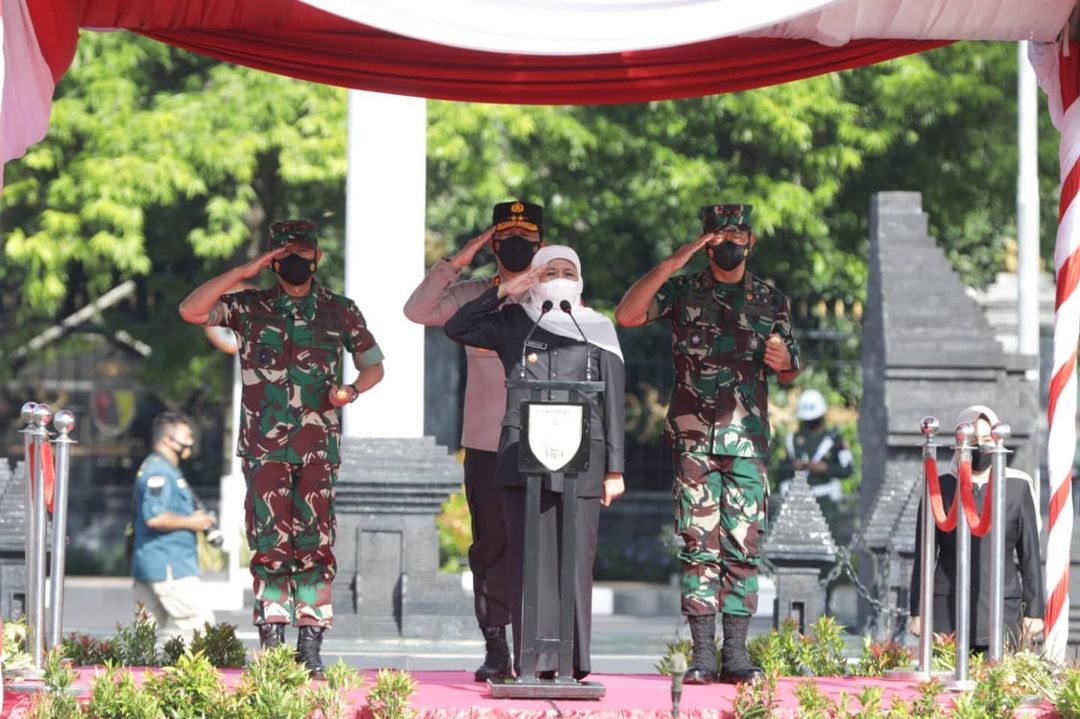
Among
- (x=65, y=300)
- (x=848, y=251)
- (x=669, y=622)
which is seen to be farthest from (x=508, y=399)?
(x=65, y=300)

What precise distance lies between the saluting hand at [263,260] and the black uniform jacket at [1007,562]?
3061 mm

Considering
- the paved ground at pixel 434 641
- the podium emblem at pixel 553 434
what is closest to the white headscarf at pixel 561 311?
the podium emblem at pixel 553 434

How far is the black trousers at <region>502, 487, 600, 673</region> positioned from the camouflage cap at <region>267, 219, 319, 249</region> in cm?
142

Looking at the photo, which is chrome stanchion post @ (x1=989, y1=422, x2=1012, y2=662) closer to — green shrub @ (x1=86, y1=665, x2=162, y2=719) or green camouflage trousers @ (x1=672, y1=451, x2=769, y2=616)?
green camouflage trousers @ (x1=672, y1=451, x2=769, y2=616)

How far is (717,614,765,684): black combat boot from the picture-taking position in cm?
832

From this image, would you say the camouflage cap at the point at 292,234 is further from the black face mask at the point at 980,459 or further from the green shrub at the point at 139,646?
the black face mask at the point at 980,459

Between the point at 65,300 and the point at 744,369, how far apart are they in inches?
601

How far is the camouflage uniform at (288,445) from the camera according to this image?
8.41 metres

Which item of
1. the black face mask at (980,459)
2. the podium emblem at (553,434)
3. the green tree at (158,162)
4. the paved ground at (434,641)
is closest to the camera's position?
the podium emblem at (553,434)

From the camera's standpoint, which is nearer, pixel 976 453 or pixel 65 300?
pixel 976 453

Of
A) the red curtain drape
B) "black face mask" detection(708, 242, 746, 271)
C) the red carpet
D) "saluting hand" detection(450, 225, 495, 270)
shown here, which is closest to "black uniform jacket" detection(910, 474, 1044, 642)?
the red carpet

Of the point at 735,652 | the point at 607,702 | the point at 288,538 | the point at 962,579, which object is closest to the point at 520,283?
the point at 288,538

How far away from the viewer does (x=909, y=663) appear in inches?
360

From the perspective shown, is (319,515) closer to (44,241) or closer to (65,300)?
(44,241)
